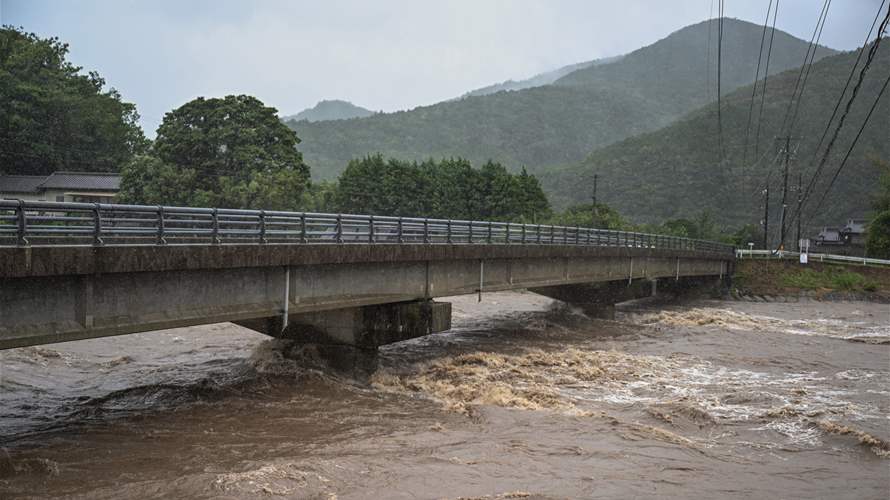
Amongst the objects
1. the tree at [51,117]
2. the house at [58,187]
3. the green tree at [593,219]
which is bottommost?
the green tree at [593,219]

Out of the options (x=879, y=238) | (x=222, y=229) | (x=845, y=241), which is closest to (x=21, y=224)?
(x=222, y=229)

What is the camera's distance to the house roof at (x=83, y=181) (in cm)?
6091

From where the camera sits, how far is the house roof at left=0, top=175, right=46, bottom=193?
6012 centimetres

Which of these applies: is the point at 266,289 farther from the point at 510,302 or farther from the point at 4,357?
the point at 510,302

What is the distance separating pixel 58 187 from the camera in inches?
2397

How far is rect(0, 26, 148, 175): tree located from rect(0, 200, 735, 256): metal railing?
4437 cm

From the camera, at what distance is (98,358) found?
22.0 meters

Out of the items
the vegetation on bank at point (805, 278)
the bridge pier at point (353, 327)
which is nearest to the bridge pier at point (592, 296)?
the bridge pier at point (353, 327)

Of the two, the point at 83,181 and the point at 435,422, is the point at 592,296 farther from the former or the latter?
the point at 83,181

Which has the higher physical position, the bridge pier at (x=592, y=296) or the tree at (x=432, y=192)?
the tree at (x=432, y=192)

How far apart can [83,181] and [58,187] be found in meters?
2.15

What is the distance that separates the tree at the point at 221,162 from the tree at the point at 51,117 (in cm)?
1050

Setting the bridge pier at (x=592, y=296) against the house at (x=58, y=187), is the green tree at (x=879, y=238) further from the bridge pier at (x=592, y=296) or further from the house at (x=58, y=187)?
the house at (x=58, y=187)

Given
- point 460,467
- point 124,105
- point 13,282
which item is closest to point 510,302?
point 460,467
